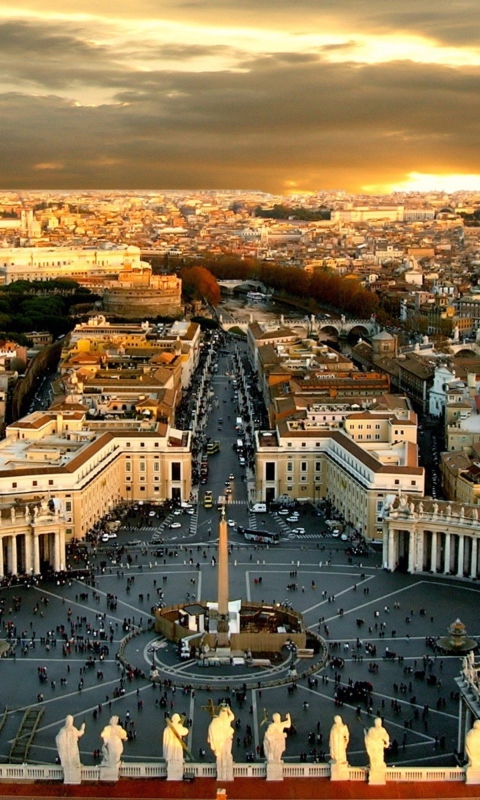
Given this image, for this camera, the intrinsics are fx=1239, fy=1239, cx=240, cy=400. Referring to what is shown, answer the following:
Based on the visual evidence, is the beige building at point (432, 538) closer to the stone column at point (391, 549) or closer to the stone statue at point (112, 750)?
the stone column at point (391, 549)

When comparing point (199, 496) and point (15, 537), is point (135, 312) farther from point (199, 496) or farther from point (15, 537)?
point (15, 537)

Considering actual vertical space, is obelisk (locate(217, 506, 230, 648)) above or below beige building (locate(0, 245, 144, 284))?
below

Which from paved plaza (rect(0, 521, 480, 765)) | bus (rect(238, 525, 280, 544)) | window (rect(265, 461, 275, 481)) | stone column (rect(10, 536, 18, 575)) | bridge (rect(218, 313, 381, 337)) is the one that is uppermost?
bridge (rect(218, 313, 381, 337))

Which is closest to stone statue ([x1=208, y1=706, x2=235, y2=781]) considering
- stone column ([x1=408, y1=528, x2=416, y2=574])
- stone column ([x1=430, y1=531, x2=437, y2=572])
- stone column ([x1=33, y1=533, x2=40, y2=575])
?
stone column ([x1=408, y1=528, x2=416, y2=574])

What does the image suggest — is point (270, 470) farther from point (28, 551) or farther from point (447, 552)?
point (28, 551)

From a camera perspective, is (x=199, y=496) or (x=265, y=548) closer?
(x=265, y=548)

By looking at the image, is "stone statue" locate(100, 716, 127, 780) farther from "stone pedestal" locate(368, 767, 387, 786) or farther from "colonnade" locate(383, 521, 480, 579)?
"colonnade" locate(383, 521, 480, 579)

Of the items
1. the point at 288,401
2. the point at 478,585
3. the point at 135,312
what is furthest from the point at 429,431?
the point at 135,312
